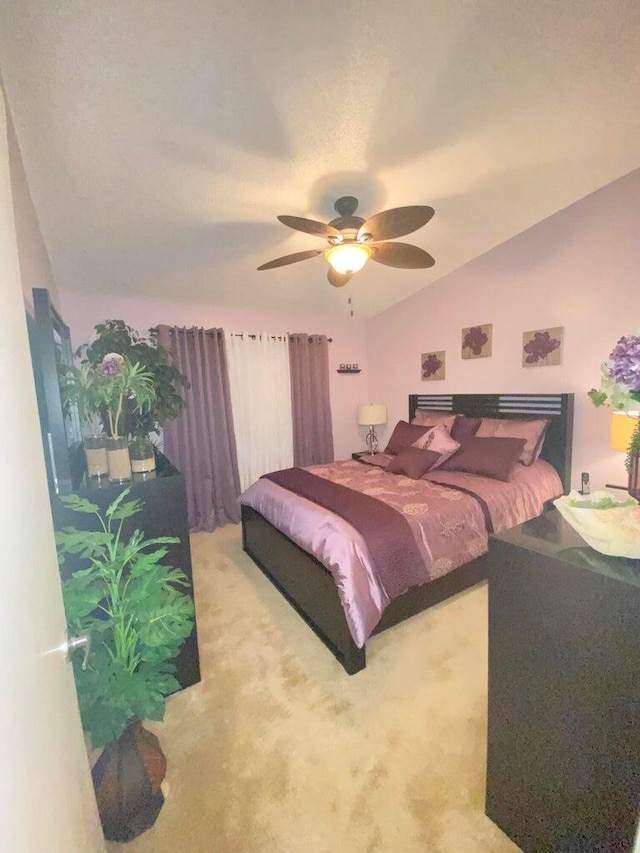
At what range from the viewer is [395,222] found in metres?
1.74

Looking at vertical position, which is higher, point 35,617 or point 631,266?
point 631,266

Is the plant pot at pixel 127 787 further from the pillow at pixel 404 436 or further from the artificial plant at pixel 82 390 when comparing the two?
the pillow at pixel 404 436

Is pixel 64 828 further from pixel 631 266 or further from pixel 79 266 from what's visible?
pixel 631 266

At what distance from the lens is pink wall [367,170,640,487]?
252cm

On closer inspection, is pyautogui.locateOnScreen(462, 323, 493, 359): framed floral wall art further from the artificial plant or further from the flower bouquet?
the artificial plant

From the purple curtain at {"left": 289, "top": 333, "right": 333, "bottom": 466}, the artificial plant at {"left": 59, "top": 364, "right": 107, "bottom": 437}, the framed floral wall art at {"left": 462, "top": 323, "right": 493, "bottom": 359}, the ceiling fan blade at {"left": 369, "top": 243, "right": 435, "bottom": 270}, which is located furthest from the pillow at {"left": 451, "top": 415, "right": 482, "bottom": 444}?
the artificial plant at {"left": 59, "top": 364, "right": 107, "bottom": 437}

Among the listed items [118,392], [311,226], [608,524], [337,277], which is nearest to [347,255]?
[311,226]

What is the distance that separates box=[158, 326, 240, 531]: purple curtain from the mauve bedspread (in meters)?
0.84

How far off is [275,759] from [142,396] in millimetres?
1561

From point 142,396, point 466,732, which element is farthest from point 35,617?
point 466,732

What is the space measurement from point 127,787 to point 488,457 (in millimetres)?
2708

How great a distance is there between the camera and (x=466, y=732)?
1.46m

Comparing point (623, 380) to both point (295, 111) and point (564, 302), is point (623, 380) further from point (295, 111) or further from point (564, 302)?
point (564, 302)

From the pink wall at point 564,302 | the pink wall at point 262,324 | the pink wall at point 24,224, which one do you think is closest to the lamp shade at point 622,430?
the pink wall at point 564,302
